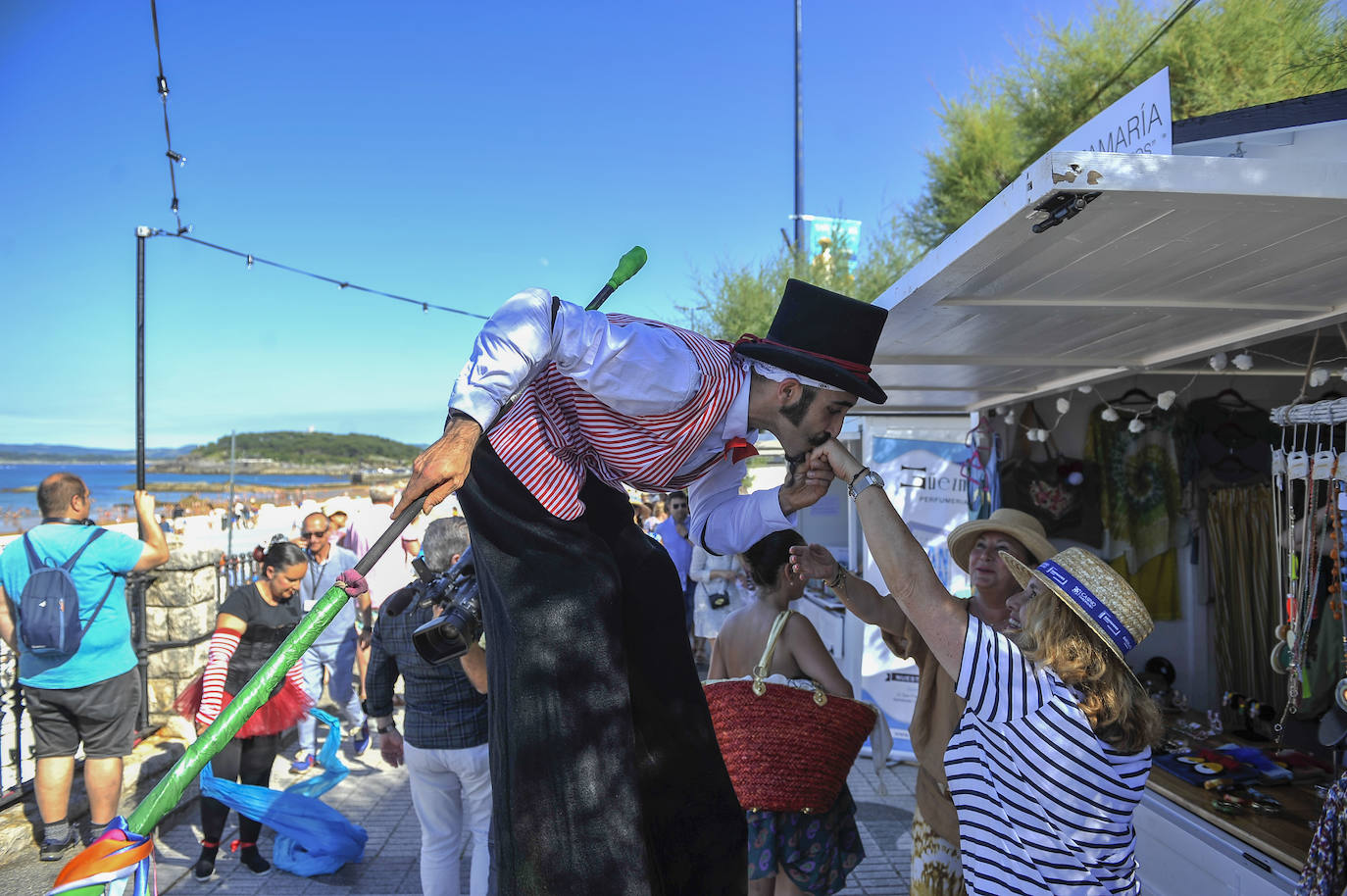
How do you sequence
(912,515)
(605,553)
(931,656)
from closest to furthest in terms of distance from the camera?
(605,553), (931,656), (912,515)

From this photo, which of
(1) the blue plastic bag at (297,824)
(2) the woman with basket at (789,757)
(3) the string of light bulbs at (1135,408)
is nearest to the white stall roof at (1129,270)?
(3) the string of light bulbs at (1135,408)

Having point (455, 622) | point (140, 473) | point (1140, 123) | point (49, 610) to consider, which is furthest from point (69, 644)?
point (1140, 123)

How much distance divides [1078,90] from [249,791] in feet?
57.0

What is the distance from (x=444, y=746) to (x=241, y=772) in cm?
191

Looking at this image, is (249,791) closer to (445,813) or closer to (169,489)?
(445,813)

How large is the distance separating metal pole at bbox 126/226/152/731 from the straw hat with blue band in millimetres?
5868

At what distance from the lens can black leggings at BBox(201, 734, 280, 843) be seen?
4.57m

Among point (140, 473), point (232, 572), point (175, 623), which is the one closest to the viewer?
point (140, 473)

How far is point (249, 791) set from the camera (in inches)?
175

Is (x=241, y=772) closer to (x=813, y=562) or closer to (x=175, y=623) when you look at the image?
(x=175, y=623)

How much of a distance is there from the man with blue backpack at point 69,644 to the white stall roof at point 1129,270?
4.39 m

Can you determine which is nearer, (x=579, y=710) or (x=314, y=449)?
(x=579, y=710)

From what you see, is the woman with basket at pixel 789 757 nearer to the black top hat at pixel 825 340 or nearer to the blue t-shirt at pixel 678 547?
the black top hat at pixel 825 340

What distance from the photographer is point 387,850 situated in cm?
498
